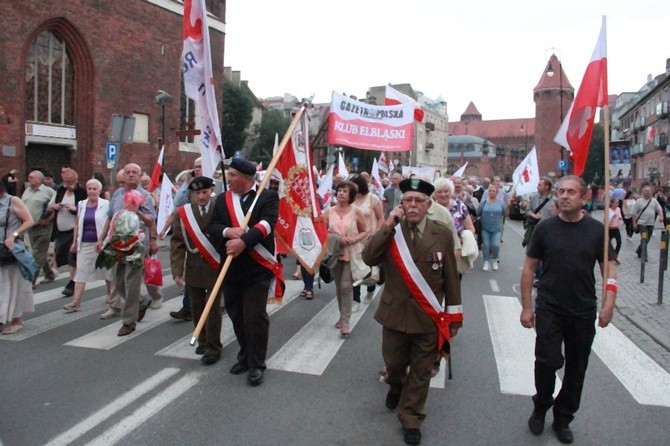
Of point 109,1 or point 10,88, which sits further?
point 109,1

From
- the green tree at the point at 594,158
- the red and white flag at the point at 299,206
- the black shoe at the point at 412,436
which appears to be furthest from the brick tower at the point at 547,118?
the black shoe at the point at 412,436

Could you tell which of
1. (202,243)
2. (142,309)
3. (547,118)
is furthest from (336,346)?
(547,118)

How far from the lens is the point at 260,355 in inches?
207

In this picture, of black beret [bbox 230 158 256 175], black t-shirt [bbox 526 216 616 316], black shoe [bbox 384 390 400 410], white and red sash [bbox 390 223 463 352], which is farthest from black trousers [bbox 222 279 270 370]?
black t-shirt [bbox 526 216 616 316]

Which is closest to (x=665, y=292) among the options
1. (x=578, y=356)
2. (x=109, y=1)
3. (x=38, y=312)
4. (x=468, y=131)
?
(x=578, y=356)

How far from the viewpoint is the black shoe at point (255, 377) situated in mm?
5066

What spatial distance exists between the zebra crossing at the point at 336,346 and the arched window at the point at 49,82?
18375 mm

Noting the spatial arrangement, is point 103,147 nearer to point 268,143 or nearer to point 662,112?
point 268,143

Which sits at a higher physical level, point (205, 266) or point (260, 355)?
point (205, 266)

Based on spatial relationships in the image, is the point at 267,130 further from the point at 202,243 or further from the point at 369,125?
the point at 202,243

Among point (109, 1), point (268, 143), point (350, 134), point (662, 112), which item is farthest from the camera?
point (268, 143)

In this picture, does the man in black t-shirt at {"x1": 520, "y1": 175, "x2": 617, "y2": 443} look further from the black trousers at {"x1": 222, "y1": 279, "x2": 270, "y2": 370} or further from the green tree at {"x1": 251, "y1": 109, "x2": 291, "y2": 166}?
the green tree at {"x1": 251, "y1": 109, "x2": 291, "y2": 166}

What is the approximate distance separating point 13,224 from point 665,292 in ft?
33.2

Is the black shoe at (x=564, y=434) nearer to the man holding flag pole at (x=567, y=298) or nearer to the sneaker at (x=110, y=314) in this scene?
the man holding flag pole at (x=567, y=298)
